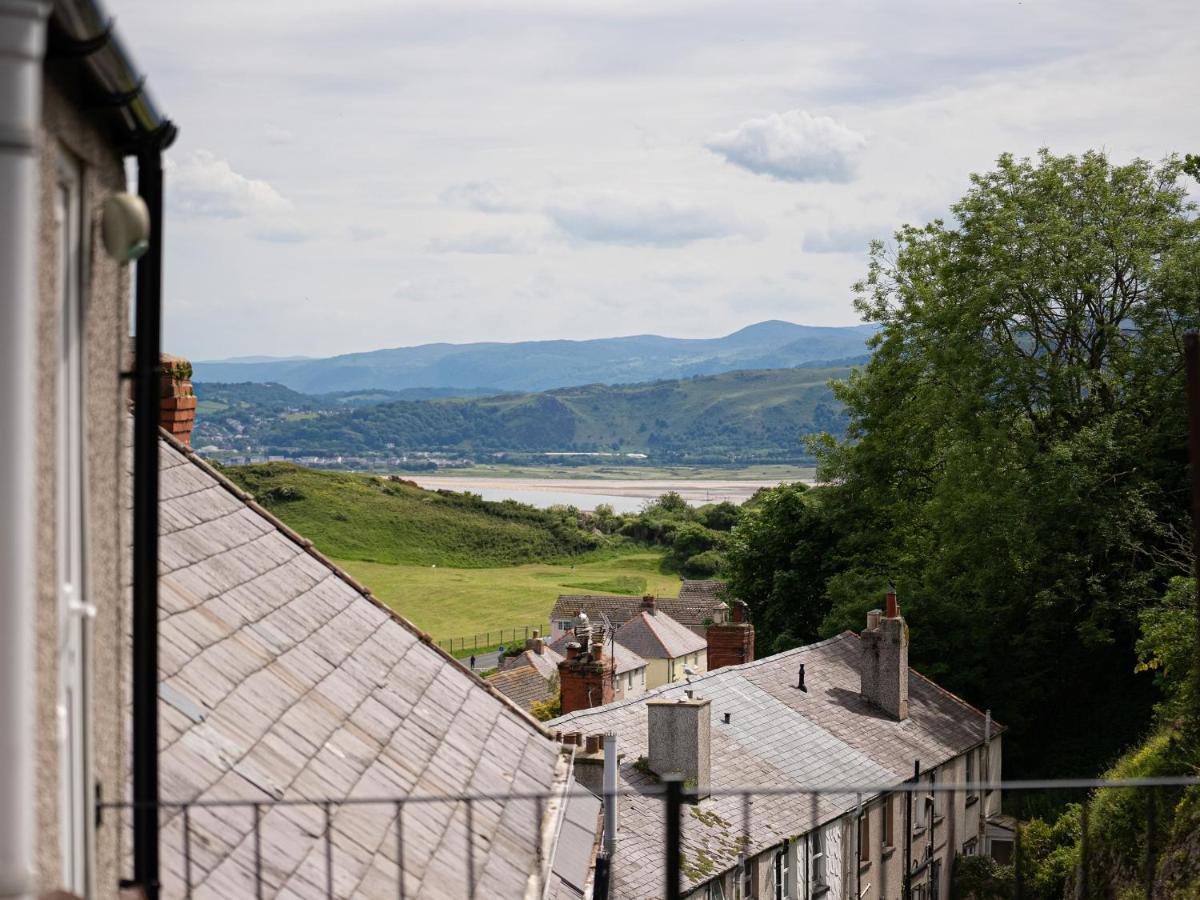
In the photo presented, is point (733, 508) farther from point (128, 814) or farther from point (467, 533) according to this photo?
point (128, 814)

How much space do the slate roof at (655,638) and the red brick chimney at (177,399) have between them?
53.2 meters

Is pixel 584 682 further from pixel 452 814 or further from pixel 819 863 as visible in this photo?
pixel 452 814

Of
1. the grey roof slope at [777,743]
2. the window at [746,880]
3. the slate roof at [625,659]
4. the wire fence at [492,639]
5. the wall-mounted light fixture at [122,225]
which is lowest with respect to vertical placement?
the wire fence at [492,639]

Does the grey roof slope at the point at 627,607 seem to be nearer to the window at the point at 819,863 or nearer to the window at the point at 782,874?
the window at the point at 819,863

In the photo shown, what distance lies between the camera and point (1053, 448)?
32.1 meters

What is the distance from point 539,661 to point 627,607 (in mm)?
17105

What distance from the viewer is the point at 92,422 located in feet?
14.3

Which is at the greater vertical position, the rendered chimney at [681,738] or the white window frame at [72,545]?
the white window frame at [72,545]

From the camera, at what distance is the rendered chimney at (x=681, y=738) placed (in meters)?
21.2

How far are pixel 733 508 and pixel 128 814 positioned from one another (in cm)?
11243

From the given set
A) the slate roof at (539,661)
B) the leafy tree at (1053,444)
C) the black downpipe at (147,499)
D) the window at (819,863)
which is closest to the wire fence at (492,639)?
the slate roof at (539,661)

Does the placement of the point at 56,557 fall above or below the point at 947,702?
above

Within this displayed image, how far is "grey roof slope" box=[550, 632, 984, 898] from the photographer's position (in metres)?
19.6

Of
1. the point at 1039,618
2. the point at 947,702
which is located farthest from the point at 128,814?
the point at 1039,618
